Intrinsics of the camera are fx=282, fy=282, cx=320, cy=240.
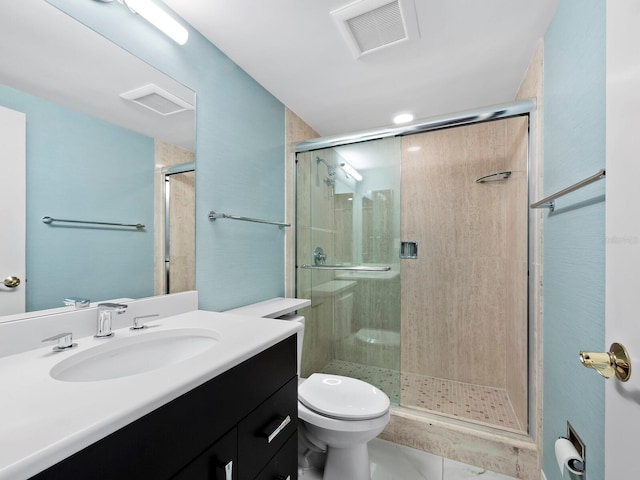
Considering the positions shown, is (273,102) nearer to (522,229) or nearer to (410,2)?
(410,2)

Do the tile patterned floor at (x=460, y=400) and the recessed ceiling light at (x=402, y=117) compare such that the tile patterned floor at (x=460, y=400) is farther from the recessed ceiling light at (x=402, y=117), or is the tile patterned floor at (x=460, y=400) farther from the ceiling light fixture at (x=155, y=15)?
the ceiling light fixture at (x=155, y=15)

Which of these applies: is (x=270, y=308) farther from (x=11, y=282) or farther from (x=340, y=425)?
(x=11, y=282)

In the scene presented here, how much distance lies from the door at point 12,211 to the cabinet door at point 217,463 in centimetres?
64

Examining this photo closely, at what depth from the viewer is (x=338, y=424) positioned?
121cm

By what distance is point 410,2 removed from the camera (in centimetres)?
116

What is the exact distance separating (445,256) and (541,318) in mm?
993

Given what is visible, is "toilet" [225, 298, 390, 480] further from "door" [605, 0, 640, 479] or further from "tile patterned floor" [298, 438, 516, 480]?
"door" [605, 0, 640, 479]

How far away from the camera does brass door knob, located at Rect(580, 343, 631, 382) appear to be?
0.45 meters

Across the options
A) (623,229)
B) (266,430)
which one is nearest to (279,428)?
(266,430)

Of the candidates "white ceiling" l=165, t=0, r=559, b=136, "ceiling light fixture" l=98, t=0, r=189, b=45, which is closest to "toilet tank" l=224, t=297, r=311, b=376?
"ceiling light fixture" l=98, t=0, r=189, b=45

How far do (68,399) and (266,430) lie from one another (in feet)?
1.66

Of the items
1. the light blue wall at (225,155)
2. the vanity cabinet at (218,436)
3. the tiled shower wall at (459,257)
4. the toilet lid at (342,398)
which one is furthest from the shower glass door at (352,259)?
the vanity cabinet at (218,436)

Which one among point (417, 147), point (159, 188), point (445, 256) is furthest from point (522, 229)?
point (159, 188)

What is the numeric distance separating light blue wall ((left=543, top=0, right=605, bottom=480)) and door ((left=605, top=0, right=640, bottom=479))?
1.41 feet
